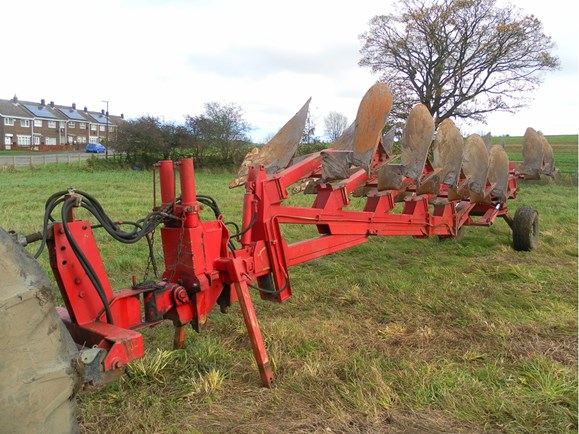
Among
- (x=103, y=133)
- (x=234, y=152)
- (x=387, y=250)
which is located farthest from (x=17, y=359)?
(x=103, y=133)

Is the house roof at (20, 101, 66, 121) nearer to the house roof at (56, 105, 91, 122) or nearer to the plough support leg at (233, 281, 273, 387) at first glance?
the house roof at (56, 105, 91, 122)

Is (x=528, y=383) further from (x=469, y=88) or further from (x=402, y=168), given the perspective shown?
(x=469, y=88)

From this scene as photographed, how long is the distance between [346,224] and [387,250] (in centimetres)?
327

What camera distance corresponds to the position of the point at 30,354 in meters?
1.82

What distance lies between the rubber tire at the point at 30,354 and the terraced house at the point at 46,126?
62.1 meters

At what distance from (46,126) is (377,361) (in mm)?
80292

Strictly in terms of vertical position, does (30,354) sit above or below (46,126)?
below

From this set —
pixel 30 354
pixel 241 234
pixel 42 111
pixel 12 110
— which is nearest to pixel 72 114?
pixel 42 111

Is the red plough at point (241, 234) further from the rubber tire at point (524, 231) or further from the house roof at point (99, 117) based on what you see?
the house roof at point (99, 117)

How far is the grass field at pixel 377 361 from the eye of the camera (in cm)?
274

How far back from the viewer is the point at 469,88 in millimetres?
24422

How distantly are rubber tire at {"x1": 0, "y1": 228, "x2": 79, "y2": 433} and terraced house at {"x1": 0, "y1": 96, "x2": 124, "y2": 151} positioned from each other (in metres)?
62.1

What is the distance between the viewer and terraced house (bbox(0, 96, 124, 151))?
2584 inches

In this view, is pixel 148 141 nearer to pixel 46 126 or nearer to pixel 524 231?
pixel 524 231
